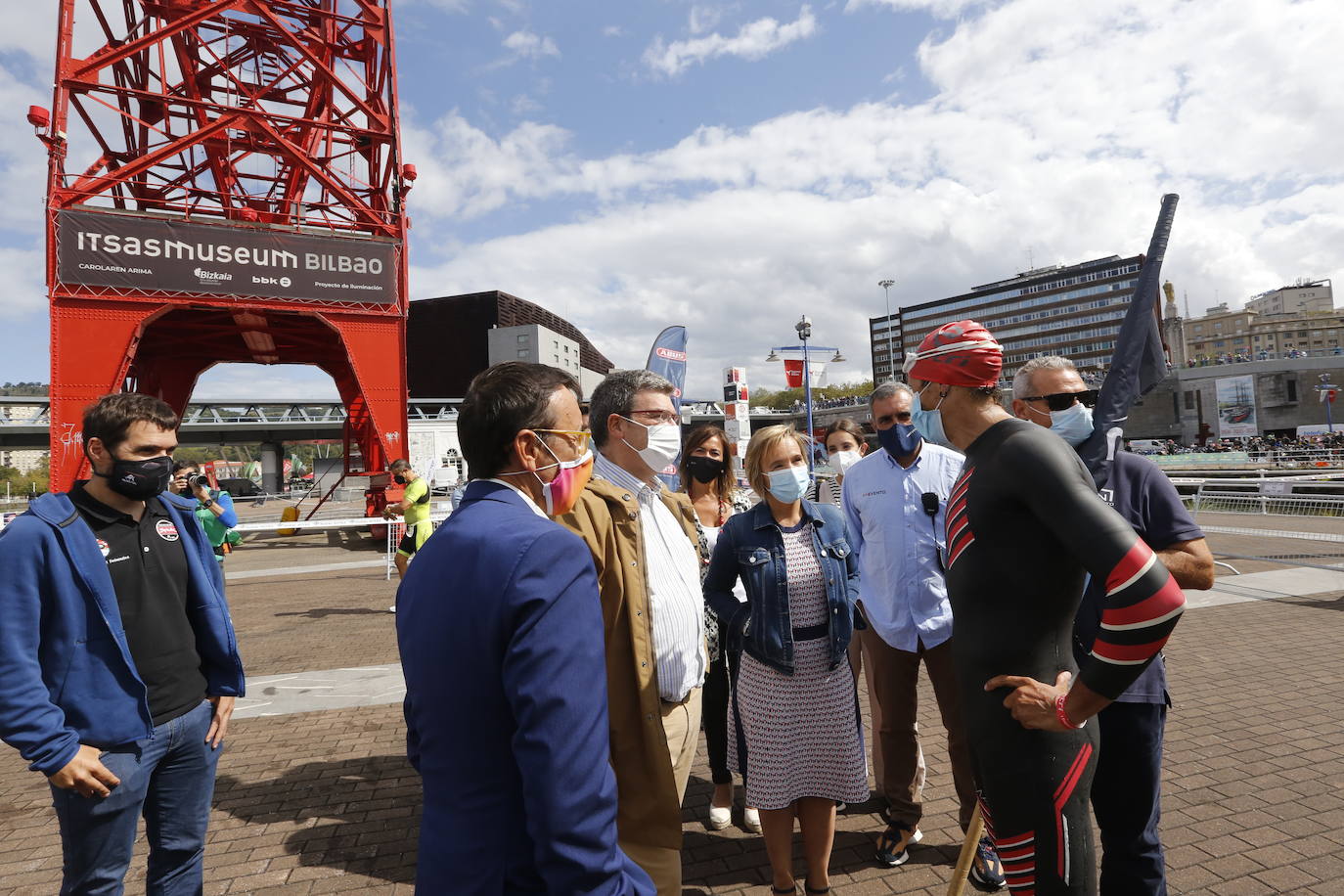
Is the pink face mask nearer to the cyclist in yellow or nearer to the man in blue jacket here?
the man in blue jacket

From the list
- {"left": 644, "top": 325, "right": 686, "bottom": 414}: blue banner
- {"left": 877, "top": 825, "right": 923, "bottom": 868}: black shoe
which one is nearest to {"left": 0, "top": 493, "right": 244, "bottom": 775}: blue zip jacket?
{"left": 877, "top": 825, "right": 923, "bottom": 868}: black shoe

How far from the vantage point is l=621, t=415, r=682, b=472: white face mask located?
2744 mm

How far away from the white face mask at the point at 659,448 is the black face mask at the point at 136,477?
5.67 feet

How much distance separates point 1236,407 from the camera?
6931 cm

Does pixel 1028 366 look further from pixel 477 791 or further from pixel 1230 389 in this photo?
→ pixel 1230 389

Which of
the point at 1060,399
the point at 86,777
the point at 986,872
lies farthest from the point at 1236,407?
the point at 86,777

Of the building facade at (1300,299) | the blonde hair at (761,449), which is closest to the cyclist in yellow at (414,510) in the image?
the blonde hair at (761,449)

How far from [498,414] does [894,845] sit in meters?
2.97

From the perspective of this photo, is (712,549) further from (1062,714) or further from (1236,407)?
(1236,407)

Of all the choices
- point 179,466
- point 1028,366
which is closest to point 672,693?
point 1028,366

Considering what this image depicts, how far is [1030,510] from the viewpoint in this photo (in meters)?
1.86

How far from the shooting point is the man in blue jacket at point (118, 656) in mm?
2240

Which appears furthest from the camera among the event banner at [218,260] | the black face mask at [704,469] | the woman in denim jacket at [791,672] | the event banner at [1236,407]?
the event banner at [1236,407]

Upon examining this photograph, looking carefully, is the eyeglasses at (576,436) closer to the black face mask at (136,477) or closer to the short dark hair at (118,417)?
the short dark hair at (118,417)
